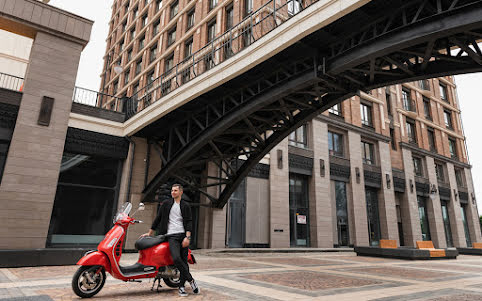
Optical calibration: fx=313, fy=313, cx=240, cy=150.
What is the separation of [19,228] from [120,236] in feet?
25.9

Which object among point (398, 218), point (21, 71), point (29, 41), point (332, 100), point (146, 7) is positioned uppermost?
point (146, 7)

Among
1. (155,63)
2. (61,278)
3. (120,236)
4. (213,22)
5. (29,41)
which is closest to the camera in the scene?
(120,236)

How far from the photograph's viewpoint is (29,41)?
22.8 m

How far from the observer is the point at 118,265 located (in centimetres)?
484

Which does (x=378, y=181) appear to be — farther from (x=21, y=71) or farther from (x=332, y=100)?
(x=21, y=71)

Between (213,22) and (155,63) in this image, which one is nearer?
(213,22)

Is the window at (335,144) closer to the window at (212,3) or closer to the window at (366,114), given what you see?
the window at (366,114)

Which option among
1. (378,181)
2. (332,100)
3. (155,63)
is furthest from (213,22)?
(378,181)

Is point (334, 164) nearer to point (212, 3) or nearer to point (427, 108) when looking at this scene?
point (212, 3)

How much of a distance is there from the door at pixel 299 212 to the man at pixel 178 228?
16246 millimetres

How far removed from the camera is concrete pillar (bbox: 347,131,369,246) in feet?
76.1

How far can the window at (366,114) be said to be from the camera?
27.1 meters

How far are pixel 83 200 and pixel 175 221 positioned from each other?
36.5 ft

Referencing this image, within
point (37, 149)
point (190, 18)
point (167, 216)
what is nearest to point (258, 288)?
point (167, 216)
